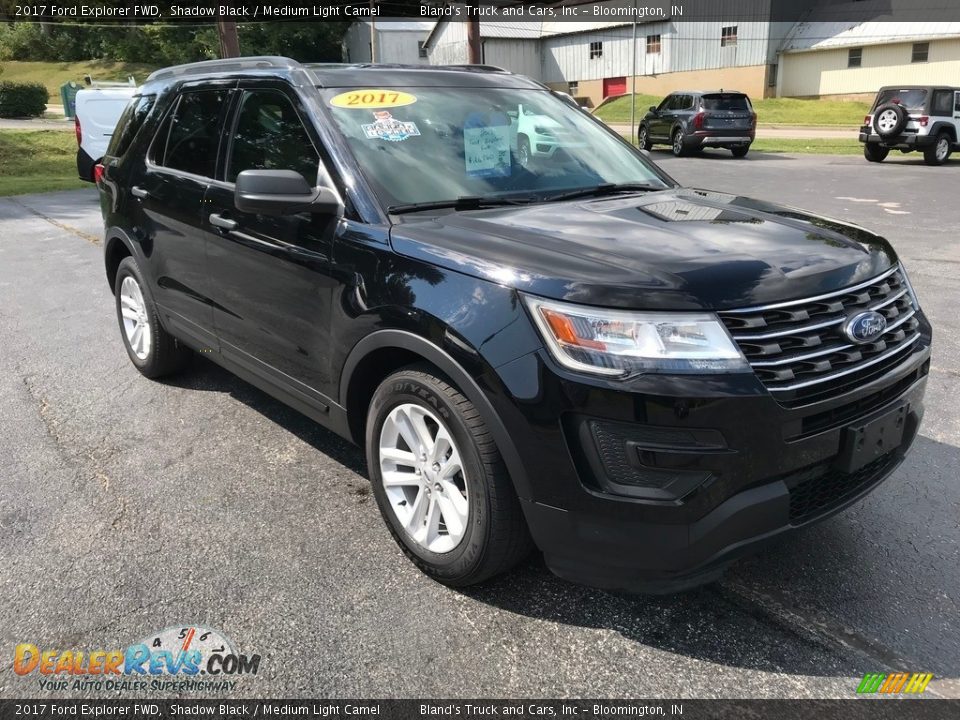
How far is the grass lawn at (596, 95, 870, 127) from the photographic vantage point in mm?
34250

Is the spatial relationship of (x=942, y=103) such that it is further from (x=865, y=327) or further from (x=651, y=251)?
(x=651, y=251)

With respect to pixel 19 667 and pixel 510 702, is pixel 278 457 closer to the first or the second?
pixel 19 667

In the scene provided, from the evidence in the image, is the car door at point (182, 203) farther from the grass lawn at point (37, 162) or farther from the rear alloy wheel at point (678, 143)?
the rear alloy wheel at point (678, 143)

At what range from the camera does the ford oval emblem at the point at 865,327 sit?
2.51 meters

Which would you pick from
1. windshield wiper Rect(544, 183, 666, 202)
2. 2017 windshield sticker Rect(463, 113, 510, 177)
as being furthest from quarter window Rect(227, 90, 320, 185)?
windshield wiper Rect(544, 183, 666, 202)

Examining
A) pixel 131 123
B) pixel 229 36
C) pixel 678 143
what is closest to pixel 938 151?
pixel 678 143

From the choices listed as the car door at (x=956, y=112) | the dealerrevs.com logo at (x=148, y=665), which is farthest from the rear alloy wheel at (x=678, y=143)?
the dealerrevs.com logo at (x=148, y=665)

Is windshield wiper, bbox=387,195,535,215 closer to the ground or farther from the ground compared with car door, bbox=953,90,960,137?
closer to the ground

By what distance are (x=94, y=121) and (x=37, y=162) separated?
377 inches

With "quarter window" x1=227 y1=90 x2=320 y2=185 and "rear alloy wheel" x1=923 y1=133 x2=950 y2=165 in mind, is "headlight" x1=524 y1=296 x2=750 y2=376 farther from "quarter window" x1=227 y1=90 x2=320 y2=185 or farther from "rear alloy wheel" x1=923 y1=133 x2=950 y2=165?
"rear alloy wheel" x1=923 y1=133 x2=950 y2=165

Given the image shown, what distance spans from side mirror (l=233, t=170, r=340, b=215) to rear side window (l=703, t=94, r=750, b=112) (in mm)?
20446

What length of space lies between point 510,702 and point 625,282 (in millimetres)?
1284

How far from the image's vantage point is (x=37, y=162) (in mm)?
21547

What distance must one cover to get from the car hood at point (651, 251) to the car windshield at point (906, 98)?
19.4 metres
